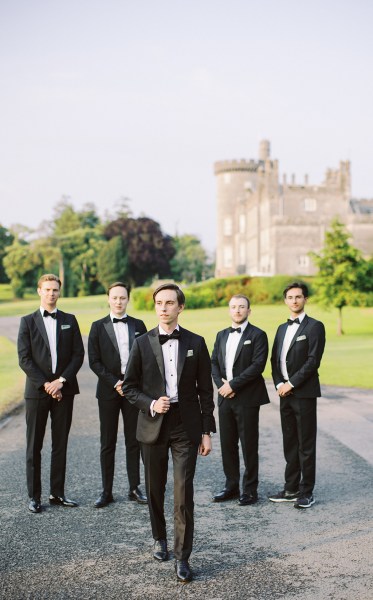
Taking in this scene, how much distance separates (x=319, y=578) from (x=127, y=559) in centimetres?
153

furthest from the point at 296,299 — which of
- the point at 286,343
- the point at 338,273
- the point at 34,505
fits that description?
the point at 338,273

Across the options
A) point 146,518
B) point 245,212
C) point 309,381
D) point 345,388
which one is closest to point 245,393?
point 309,381

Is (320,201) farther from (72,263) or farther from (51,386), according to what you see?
(51,386)

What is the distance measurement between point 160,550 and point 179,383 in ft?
4.52

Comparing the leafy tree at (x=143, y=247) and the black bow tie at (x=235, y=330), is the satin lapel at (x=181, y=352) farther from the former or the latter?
the leafy tree at (x=143, y=247)

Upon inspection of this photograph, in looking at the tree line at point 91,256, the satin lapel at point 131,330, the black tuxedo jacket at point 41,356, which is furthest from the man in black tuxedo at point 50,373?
the tree line at point 91,256

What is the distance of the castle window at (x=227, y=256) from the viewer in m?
94.2

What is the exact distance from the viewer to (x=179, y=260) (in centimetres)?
10588

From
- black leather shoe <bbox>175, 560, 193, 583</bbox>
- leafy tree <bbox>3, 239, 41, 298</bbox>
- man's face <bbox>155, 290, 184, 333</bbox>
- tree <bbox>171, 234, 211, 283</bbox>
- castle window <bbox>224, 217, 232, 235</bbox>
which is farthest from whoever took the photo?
tree <bbox>171, 234, 211, 283</bbox>

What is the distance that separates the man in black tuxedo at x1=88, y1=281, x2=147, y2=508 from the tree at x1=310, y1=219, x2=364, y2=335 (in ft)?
95.3

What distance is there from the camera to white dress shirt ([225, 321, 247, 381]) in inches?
295

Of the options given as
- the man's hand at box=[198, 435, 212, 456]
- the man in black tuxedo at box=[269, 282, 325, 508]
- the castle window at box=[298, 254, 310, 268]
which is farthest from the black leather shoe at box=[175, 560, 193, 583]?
the castle window at box=[298, 254, 310, 268]

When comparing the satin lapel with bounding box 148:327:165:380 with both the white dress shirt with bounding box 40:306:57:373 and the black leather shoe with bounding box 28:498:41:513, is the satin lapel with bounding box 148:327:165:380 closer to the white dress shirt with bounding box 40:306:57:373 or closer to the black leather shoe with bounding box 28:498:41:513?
the white dress shirt with bounding box 40:306:57:373

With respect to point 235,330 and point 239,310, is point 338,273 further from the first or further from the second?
point 239,310
